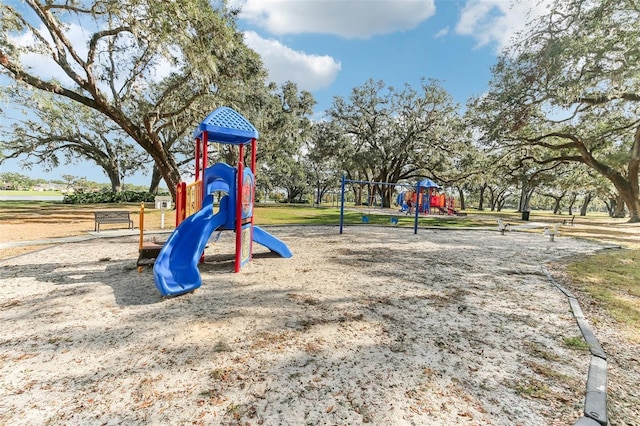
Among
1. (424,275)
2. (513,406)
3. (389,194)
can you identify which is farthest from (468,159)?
(513,406)

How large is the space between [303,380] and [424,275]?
4.04m

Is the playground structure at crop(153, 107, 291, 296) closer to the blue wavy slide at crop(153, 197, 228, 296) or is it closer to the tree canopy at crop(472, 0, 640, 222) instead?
the blue wavy slide at crop(153, 197, 228, 296)

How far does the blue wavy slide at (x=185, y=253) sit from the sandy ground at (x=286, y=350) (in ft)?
0.70

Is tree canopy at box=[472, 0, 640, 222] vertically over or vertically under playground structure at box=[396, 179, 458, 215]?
over

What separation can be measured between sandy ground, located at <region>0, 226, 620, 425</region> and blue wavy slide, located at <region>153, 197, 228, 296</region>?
213 millimetres

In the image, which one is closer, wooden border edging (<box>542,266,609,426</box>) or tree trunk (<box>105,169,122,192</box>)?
wooden border edging (<box>542,266,609,426</box>)

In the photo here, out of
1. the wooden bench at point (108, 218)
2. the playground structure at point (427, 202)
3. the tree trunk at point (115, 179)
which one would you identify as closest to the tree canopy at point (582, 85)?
the playground structure at point (427, 202)

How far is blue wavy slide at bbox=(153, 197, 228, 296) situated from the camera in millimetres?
4348

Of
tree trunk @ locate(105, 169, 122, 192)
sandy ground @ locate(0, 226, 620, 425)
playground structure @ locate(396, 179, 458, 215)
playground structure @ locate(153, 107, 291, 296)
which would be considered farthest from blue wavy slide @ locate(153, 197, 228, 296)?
tree trunk @ locate(105, 169, 122, 192)

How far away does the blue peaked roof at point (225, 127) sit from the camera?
5535mm

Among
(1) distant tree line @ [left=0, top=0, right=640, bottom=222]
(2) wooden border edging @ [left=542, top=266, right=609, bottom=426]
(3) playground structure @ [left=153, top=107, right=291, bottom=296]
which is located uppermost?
(1) distant tree line @ [left=0, top=0, right=640, bottom=222]

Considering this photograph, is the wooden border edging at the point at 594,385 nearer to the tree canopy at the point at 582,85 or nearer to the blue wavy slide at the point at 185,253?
the blue wavy slide at the point at 185,253

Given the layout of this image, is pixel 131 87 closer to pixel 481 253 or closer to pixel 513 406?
pixel 481 253

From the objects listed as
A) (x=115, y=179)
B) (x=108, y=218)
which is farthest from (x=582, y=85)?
(x=115, y=179)
